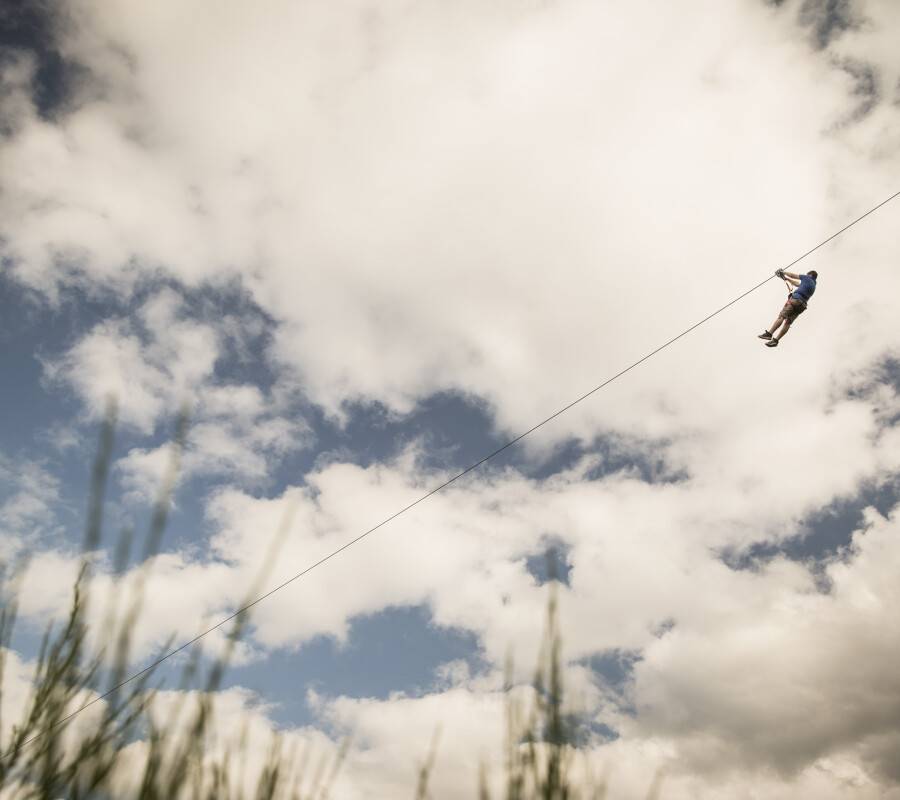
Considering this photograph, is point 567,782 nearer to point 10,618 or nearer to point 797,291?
point 10,618

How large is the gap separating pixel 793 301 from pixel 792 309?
0.15 meters

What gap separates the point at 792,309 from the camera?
1084 centimetres

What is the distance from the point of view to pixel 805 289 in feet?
35.1

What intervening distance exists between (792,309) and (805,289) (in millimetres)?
390

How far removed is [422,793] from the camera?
2.09 meters

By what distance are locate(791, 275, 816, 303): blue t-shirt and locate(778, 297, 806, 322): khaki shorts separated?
79mm

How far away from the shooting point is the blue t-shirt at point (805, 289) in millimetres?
10695

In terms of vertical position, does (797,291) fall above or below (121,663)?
above

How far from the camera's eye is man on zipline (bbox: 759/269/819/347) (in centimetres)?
1070

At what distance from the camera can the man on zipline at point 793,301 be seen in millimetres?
10703

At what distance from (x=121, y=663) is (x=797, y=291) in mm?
11770

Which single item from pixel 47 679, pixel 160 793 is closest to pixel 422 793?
pixel 160 793

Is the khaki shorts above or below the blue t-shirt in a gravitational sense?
below

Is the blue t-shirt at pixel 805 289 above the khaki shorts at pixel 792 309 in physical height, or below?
above
